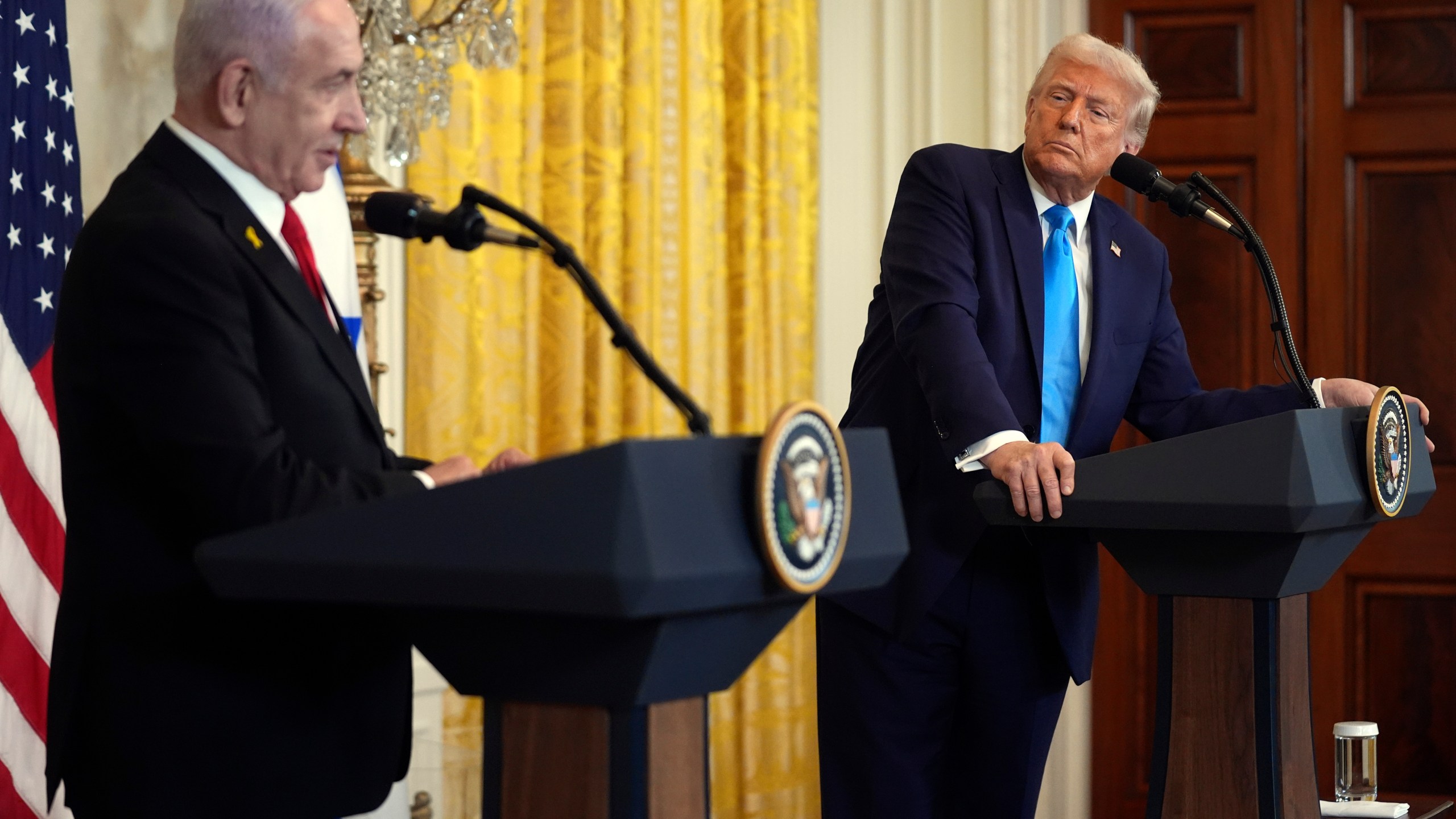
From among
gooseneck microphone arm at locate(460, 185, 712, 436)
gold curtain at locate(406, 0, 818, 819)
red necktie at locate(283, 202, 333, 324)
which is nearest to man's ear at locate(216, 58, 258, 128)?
red necktie at locate(283, 202, 333, 324)

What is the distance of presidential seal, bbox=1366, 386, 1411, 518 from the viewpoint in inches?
78.4

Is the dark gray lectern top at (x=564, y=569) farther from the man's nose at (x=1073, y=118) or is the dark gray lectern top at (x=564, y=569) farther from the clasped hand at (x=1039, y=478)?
the man's nose at (x=1073, y=118)

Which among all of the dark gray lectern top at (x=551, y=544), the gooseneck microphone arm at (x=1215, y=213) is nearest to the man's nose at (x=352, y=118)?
the dark gray lectern top at (x=551, y=544)

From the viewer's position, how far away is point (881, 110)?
483 cm

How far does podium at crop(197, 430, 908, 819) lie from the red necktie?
43cm

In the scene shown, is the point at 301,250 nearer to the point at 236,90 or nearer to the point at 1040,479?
the point at 236,90

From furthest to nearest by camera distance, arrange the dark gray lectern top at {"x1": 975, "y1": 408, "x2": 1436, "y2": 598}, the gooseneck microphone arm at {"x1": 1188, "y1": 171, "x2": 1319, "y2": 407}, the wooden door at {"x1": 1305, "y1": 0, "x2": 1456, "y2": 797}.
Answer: the wooden door at {"x1": 1305, "y1": 0, "x2": 1456, "y2": 797}, the gooseneck microphone arm at {"x1": 1188, "y1": 171, "x2": 1319, "y2": 407}, the dark gray lectern top at {"x1": 975, "y1": 408, "x2": 1436, "y2": 598}

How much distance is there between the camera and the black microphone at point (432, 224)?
1461 millimetres

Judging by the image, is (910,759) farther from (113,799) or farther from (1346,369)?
(1346,369)

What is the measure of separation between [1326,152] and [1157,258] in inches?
94.9

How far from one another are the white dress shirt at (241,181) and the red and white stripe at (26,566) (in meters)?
1.21

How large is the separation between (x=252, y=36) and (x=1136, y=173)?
1292 millimetres

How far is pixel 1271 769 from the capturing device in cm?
201

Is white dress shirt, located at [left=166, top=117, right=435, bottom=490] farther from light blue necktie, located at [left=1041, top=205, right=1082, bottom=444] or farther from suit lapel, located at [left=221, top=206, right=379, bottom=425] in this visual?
light blue necktie, located at [left=1041, top=205, right=1082, bottom=444]
